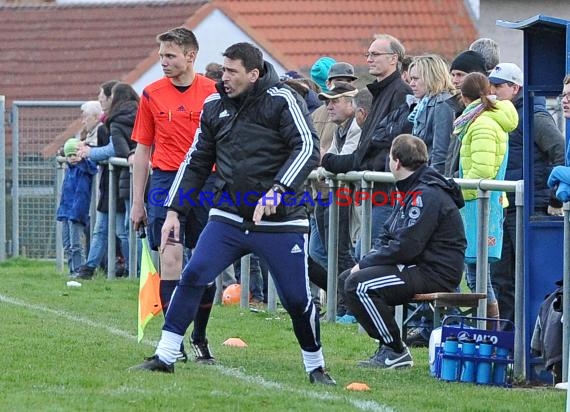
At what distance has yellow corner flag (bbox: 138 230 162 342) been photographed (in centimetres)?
1096

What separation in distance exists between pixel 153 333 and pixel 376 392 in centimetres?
350

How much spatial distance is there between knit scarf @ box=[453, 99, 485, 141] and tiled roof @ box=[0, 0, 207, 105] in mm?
21617

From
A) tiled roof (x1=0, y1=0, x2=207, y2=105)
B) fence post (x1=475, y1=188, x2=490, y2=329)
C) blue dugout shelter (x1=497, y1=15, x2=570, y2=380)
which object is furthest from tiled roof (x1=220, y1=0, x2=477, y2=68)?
blue dugout shelter (x1=497, y1=15, x2=570, y2=380)

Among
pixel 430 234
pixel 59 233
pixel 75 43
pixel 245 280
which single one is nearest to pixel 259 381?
pixel 430 234

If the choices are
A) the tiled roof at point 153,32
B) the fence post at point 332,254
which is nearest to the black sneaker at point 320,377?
the fence post at point 332,254

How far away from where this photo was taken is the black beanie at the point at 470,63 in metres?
12.4

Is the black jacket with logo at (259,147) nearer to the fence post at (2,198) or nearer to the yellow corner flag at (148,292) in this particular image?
the yellow corner flag at (148,292)

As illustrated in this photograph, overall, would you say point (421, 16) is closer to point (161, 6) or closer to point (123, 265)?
point (161, 6)

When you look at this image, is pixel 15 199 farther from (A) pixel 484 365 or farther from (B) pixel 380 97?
(A) pixel 484 365

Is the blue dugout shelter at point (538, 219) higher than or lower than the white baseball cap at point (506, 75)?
lower

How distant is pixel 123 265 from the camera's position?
18.4m

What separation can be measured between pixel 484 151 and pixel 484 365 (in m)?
1.97

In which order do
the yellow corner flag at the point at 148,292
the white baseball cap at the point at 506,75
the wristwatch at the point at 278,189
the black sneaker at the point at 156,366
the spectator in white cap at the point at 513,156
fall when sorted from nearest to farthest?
1. the wristwatch at the point at 278,189
2. the black sneaker at the point at 156,366
3. the yellow corner flag at the point at 148,292
4. the spectator in white cap at the point at 513,156
5. the white baseball cap at the point at 506,75

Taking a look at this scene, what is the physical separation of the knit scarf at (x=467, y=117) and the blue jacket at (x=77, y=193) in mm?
7622
